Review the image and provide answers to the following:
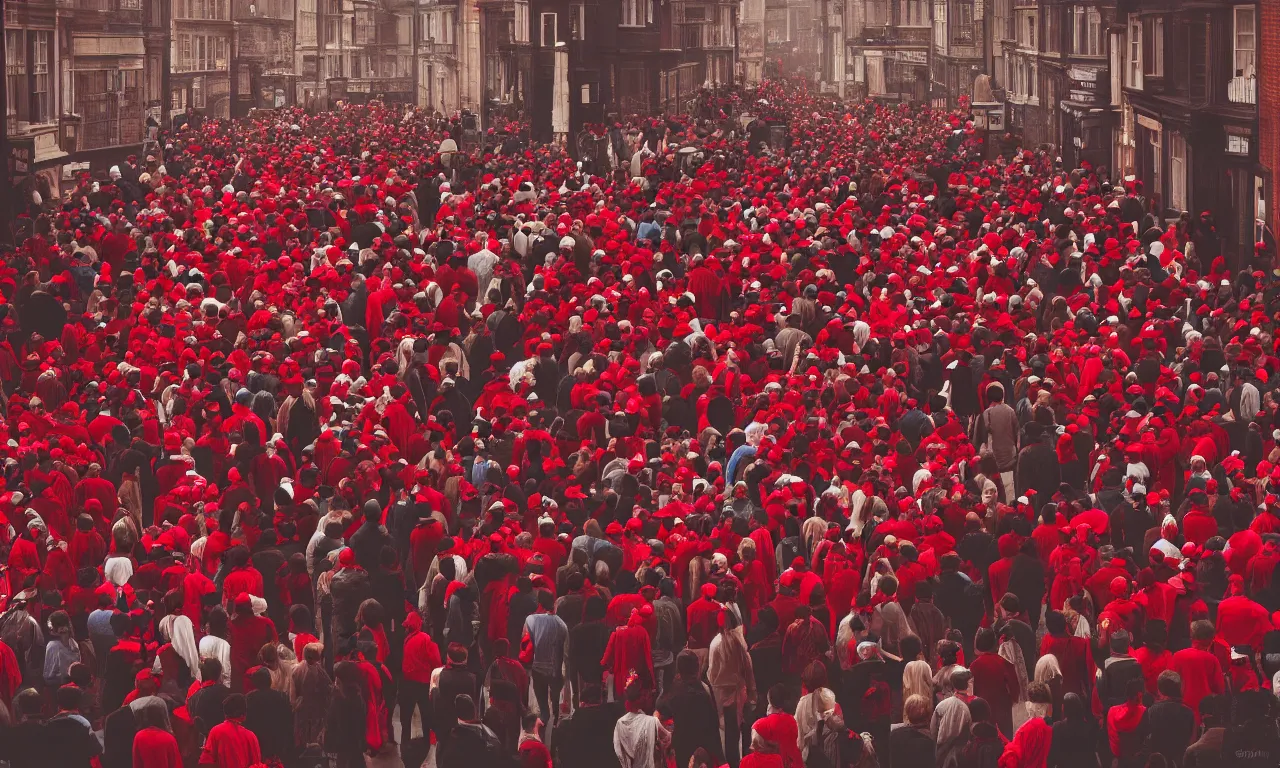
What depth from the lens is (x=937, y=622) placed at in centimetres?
1392

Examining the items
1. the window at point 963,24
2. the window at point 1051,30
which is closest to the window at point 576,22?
the window at point 1051,30

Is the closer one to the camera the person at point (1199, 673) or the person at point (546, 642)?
the person at point (1199, 673)

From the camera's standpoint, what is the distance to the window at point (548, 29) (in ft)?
213

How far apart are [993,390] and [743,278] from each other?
7680 millimetres

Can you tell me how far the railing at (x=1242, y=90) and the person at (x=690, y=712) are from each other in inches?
1081

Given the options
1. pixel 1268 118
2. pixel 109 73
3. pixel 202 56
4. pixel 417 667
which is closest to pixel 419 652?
pixel 417 667

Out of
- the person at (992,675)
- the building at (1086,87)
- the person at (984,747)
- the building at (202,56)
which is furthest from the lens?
the building at (202,56)

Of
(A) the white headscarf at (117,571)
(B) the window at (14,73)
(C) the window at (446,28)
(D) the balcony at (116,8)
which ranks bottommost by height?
(A) the white headscarf at (117,571)

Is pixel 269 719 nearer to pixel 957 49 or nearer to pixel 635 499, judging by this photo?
pixel 635 499

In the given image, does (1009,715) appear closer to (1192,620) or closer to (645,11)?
(1192,620)

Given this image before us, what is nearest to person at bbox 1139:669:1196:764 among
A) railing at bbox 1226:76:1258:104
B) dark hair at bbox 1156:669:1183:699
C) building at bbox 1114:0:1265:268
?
dark hair at bbox 1156:669:1183:699

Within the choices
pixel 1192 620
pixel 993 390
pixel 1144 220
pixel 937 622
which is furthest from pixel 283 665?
pixel 1144 220

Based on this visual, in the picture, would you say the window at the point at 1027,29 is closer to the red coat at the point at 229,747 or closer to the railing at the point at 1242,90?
the railing at the point at 1242,90

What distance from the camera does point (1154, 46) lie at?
149 ft
